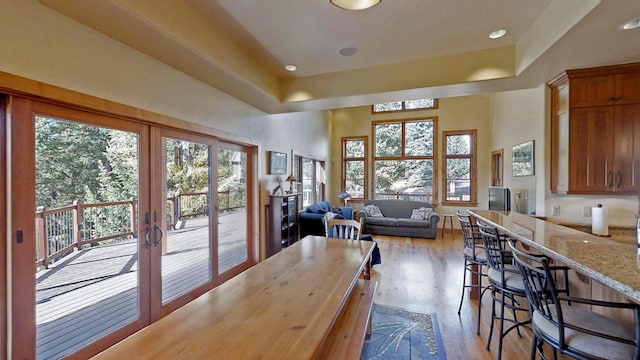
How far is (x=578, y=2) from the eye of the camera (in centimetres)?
185

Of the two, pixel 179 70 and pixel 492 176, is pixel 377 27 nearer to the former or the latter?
pixel 179 70

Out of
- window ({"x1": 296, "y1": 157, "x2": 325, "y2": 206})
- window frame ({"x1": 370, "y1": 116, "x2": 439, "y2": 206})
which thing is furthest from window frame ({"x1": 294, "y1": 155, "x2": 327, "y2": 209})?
window frame ({"x1": 370, "y1": 116, "x2": 439, "y2": 206})

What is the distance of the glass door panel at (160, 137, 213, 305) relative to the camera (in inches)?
110

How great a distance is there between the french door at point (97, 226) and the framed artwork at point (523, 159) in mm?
4545

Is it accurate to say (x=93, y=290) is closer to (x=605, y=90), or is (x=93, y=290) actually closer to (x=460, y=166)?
(x=605, y=90)

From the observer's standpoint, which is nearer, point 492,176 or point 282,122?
point 282,122

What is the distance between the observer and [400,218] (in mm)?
7176

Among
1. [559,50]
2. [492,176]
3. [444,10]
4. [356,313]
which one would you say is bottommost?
[356,313]

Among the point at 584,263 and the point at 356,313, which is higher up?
the point at 584,263

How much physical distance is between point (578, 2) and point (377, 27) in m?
1.46

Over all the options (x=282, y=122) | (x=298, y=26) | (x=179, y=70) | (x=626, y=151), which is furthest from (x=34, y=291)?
(x=626, y=151)

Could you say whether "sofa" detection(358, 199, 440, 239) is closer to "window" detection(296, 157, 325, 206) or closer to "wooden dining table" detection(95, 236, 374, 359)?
"window" detection(296, 157, 325, 206)

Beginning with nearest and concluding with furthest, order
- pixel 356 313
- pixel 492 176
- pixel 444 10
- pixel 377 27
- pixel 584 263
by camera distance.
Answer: pixel 584 263 < pixel 356 313 < pixel 444 10 < pixel 377 27 < pixel 492 176

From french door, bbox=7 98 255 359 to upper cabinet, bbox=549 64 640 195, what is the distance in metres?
4.13
